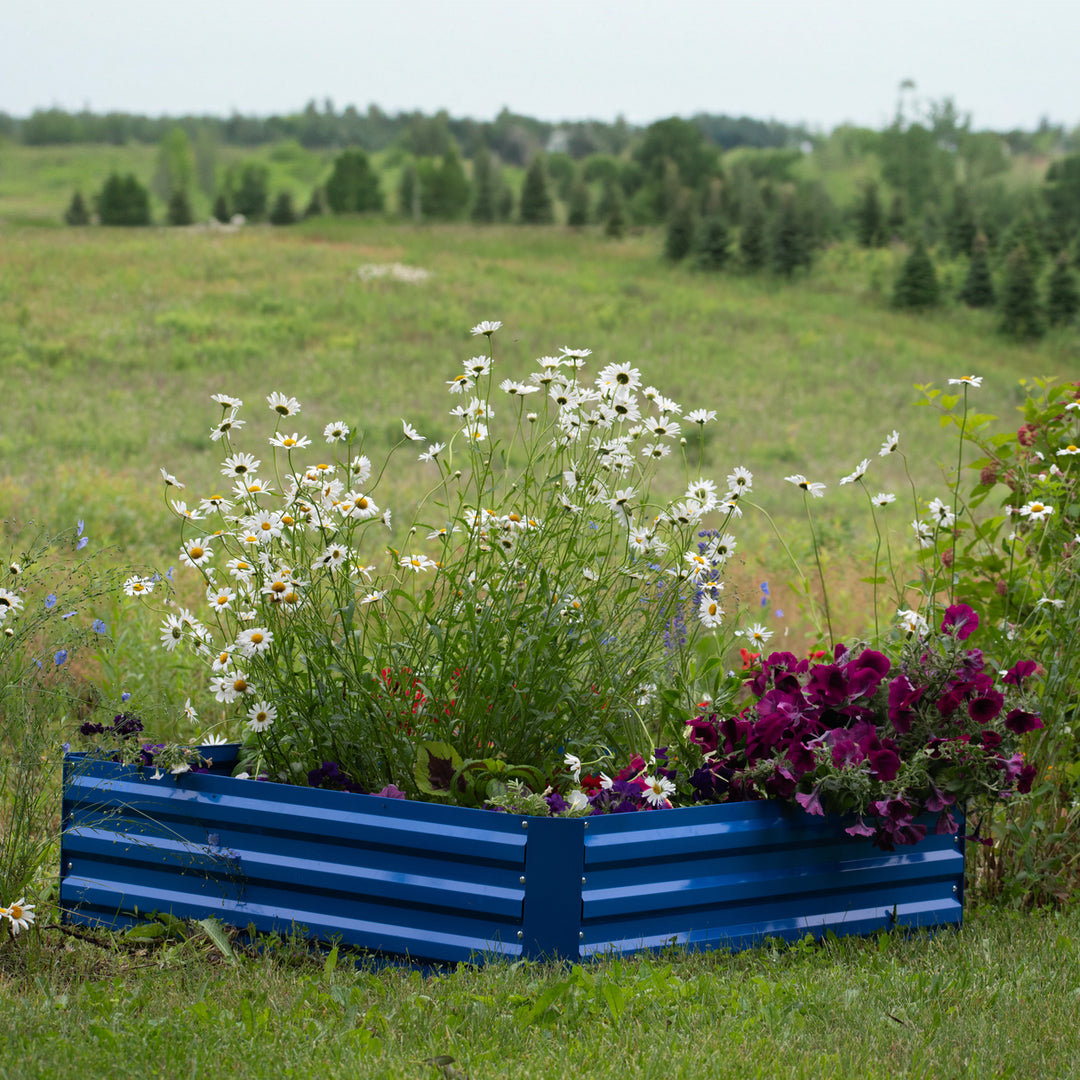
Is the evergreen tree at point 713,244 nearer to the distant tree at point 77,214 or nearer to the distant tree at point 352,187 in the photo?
the distant tree at point 352,187

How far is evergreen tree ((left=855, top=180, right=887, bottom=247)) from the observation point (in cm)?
3344

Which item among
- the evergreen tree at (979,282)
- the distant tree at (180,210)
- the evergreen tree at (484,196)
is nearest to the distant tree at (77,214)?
the distant tree at (180,210)

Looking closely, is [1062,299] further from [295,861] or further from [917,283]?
[295,861]

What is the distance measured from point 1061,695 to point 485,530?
5.85 ft

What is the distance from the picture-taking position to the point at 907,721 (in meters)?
2.64

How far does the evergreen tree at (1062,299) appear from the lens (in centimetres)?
2772

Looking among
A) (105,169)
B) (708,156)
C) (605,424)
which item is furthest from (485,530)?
(105,169)

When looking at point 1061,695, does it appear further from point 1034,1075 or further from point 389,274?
point 389,274

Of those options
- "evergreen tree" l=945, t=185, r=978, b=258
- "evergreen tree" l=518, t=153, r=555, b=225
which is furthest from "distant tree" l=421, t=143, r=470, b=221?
"evergreen tree" l=945, t=185, r=978, b=258

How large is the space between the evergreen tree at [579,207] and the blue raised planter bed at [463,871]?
38037mm

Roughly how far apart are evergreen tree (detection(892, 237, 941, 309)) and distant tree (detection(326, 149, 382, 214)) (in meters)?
23.2

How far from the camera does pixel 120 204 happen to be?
37.5 metres

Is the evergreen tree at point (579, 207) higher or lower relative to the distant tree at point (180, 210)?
higher

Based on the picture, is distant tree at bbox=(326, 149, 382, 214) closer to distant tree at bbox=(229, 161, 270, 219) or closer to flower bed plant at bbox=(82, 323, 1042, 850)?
distant tree at bbox=(229, 161, 270, 219)
